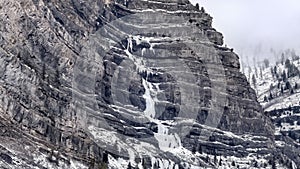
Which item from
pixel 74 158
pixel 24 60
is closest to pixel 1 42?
pixel 24 60

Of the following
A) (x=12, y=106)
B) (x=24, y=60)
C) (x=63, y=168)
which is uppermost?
(x=24, y=60)

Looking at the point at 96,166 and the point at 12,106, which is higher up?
the point at 12,106

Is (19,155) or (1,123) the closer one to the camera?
(19,155)

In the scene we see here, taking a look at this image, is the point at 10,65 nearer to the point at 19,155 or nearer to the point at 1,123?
the point at 1,123

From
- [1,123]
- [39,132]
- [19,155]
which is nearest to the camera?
[19,155]

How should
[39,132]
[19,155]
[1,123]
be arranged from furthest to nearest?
1. [39,132]
2. [1,123]
3. [19,155]

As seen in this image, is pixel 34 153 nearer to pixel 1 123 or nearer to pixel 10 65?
pixel 1 123

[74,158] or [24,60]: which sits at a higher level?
[24,60]

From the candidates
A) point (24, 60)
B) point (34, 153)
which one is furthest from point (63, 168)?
point (24, 60)

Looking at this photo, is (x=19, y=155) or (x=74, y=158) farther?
(x=74, y=158)
